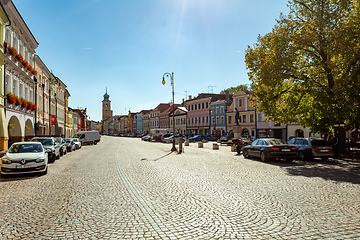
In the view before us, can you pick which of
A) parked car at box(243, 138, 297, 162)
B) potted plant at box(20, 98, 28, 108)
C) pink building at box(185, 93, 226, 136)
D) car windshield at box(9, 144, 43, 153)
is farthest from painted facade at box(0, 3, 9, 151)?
pink building at box(185, 93, 226, 136)

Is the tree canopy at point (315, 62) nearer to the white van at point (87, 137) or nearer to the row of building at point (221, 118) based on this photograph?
the row of building at point (221, 118)

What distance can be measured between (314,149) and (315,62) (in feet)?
22.9

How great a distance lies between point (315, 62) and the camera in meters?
20.5

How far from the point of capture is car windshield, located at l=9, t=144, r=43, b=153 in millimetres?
12742

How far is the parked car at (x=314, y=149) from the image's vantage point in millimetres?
17391

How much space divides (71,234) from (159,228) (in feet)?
5.01

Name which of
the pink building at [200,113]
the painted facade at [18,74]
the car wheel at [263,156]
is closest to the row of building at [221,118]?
the pink building at [200,113]

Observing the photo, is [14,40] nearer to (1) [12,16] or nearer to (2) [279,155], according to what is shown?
(1) [12,16]

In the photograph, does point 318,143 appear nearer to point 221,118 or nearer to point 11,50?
point 11,50

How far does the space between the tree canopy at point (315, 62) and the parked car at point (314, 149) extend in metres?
1.94

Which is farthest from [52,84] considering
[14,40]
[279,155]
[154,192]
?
[154,192]

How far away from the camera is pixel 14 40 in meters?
23.7

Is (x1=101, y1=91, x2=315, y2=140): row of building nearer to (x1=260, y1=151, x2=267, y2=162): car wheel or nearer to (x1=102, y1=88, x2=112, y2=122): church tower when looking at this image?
(x1=260, y1=151, x2=267, y2=162): car wheel

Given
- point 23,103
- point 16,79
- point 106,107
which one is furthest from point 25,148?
point 106,107
